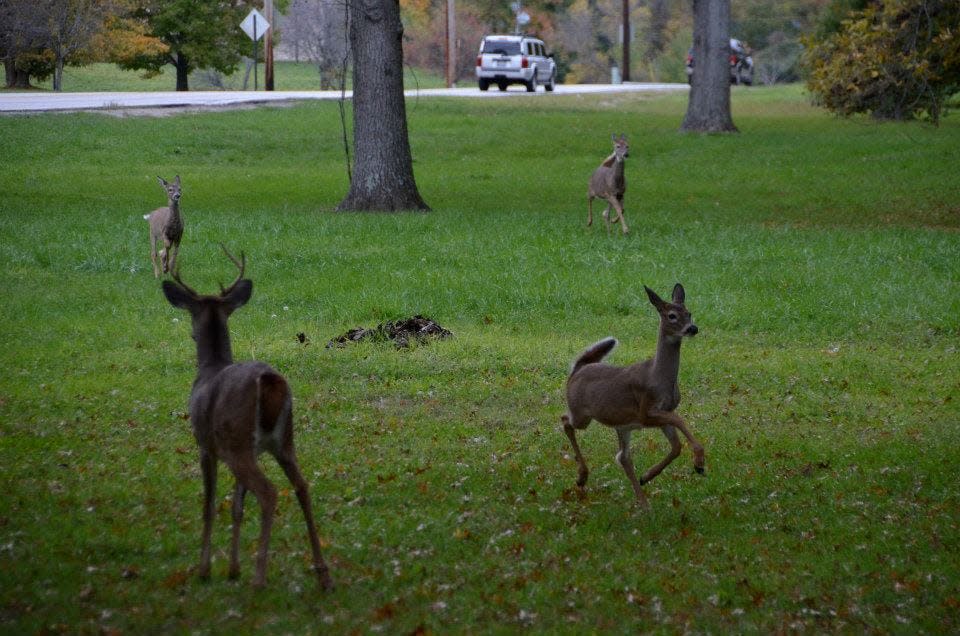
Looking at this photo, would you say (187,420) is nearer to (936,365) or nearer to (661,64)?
(936,365)

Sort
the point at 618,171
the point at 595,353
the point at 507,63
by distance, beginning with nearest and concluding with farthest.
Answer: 1. the point at 595,353
2. the point at 618,171
3. the point at 507,63

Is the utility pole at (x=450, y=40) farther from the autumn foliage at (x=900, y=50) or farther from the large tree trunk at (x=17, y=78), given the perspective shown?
the autumn foliage at (x=900, y=50)

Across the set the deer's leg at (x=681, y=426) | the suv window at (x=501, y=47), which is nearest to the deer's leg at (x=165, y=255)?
the deer's leg at (x=681, y=426)

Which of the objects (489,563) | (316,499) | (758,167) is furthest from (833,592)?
(758,167)

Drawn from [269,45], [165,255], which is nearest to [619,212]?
[165,255]

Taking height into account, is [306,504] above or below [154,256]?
below

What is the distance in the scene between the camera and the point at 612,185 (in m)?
20.0

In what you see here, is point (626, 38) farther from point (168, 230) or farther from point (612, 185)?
point (168, 230)

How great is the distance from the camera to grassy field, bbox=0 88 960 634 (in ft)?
21.0

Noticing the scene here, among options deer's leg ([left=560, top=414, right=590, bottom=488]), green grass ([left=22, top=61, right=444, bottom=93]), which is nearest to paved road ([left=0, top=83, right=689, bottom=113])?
green grass ([left=22, top=61, right=444, bottom=93])

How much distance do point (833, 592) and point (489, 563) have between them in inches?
69.1

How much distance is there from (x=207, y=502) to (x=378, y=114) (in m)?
16.3

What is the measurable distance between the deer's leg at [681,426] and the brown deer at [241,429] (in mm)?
2315

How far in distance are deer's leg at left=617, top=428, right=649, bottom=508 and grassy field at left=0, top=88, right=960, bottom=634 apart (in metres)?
0.11
